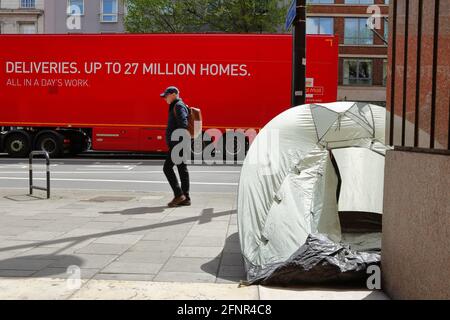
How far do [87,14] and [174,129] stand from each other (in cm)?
3693

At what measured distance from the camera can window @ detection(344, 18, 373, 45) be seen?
45250 mm

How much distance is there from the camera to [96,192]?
1070 centimetres

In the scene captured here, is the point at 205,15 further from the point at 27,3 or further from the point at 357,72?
the point at 357,72

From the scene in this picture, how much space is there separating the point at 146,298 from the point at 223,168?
12.1 metres

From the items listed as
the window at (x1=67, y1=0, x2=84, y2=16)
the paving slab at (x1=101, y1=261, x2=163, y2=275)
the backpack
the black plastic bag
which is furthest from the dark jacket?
the window at (x1=67, y1=0, x2=84, y2=16)

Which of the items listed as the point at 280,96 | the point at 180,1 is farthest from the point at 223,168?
the point at 180,1

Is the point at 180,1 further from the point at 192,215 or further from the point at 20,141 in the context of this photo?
the point at 192,215

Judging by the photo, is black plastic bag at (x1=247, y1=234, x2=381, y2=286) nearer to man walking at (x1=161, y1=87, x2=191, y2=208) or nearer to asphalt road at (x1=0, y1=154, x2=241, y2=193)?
man walking at (x1=161, y1=87, x2=191, y2=208)

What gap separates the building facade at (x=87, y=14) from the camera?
1636 inches

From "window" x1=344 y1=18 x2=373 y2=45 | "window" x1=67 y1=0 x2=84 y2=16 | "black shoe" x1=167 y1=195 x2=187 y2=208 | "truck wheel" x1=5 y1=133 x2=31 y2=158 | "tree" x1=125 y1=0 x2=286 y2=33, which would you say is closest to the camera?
"black shoe" x1=167 y1=195 x2=187 y2=208

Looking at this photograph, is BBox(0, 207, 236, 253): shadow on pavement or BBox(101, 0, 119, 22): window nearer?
BBox(0, 207, 236, 253): shadow on pavement

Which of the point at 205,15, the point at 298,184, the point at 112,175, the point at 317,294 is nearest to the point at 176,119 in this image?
the point at 298,184

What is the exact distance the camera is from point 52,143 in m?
19.0

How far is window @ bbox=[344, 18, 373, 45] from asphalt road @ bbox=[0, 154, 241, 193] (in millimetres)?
31235
